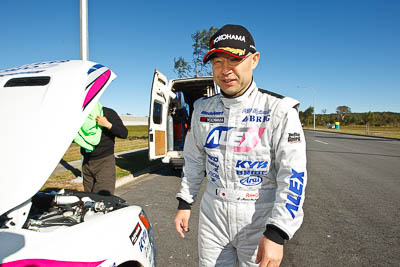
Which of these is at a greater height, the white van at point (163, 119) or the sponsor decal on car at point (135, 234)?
the white van at point (163, 119)

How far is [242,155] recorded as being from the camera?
4.75 feet

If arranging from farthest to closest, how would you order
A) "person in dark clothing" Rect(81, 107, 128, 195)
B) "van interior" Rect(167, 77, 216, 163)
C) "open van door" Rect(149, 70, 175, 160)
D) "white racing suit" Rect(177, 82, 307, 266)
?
"van interior" Rect(167, 77, 216, 163) < "open van door" Rect(149, 70, 175, 160) < "person in dark clothing" Rect(81, 107, 128, 195) < "white racing suit" Rect(177, 82, 307, 266)

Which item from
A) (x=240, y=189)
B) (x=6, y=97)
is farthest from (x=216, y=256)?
(x=6, y=97)

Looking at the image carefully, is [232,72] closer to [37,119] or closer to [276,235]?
[276,235]

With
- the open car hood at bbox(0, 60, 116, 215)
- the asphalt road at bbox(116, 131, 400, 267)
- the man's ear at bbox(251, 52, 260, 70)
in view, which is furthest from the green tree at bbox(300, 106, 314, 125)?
the open car hood at bbox(0, 60, 116, 215)

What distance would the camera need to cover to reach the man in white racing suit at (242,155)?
1.35 m

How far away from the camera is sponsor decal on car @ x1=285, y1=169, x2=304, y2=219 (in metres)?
1.22

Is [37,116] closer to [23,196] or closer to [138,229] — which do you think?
[23,196]

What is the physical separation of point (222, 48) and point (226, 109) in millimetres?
365

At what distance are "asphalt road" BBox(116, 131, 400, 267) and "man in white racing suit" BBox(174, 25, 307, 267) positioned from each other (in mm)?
1491

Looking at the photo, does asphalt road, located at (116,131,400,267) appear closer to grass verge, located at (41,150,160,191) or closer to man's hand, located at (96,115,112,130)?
grass verge, located at (41,150,160,191)

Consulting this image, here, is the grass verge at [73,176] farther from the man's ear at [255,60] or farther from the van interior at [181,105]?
the man's ear at [255,60]

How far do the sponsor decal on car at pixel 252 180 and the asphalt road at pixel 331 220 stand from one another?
1755 mm

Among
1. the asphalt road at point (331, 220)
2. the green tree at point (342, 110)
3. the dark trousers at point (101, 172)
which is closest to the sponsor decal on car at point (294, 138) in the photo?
the asphalt road at point (331, 220)
